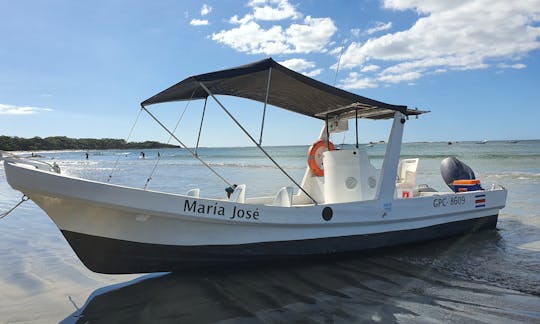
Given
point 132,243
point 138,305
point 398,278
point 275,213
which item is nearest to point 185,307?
point 138,305

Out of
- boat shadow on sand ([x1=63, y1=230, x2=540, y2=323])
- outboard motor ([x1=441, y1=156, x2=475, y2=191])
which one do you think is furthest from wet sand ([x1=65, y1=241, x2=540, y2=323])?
outboard motor ([x1=441, y1=156, x2=475, y2=191])

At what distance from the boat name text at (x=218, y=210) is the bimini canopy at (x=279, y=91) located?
1.79 m

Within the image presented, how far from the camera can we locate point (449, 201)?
24.0 ft

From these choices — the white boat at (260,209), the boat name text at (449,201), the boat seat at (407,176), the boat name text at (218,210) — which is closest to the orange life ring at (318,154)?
the white boat at (260,209)

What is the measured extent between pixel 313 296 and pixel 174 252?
2048mm

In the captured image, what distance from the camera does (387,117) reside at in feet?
25.6

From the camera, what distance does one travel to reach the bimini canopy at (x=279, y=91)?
16.9 feet

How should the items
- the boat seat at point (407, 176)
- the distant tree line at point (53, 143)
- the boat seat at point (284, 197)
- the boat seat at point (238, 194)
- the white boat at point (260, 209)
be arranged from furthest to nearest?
the distant tree line at point (53, 143) < the boat seat at point (407, 176) < the boat seat at point (238, 194) < the boat seat at point (284, 197) < the white boat at point (260, 209)

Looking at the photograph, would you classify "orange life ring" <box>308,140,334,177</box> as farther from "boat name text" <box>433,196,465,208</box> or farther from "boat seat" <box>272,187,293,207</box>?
"boat name text" <box>433,196,465,208</box>

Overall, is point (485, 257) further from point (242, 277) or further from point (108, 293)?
point (108, 293)

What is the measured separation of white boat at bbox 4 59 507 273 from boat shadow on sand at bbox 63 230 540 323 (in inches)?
12.5

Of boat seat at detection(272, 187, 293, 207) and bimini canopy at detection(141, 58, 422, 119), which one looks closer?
bimini canopy at detection(141, 58, 422, 119)

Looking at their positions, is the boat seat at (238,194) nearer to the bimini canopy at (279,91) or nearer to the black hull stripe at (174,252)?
the black hull stripe at (174,252)

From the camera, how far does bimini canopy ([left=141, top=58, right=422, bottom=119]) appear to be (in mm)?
5141
